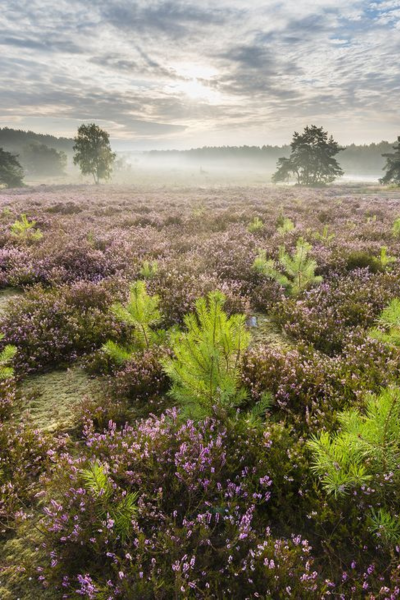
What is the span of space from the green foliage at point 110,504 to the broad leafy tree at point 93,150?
79.3 metres

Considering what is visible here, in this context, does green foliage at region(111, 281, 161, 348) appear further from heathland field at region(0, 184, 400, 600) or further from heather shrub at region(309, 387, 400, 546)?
heather shrub at region(309, 387, 400, 546)

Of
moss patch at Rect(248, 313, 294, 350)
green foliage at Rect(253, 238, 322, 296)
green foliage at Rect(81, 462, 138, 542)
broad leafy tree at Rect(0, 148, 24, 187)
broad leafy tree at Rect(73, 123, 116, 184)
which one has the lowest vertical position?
green foliage at Rect(81, 462, 138, 542)

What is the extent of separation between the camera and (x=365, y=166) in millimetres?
177375

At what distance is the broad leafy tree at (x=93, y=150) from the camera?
73375 mm

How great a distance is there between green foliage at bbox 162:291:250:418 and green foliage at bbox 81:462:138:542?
105 centimetres

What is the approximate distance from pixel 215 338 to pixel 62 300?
447 cm

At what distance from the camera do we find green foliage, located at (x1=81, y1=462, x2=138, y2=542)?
246 cm

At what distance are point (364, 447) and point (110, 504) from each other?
6.82ft

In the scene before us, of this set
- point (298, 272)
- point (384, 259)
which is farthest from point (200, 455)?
point (384, 259)

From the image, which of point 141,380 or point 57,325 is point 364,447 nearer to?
point 141,380

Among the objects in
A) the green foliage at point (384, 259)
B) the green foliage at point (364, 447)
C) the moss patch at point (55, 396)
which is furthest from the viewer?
the green foliage at point (384, 259)

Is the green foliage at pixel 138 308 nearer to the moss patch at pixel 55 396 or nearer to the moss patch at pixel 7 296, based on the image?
the moss patch at pixel 55 396

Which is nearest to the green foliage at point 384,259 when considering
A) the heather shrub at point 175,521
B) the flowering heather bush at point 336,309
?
the flowering heather bush at point 336,309

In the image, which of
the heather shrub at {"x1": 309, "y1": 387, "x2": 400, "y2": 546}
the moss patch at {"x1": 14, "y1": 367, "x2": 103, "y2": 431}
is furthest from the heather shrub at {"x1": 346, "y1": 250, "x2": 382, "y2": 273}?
the moss patch at {"x1": 14, "y1": 367, "x2": 103, "y2": 431}
